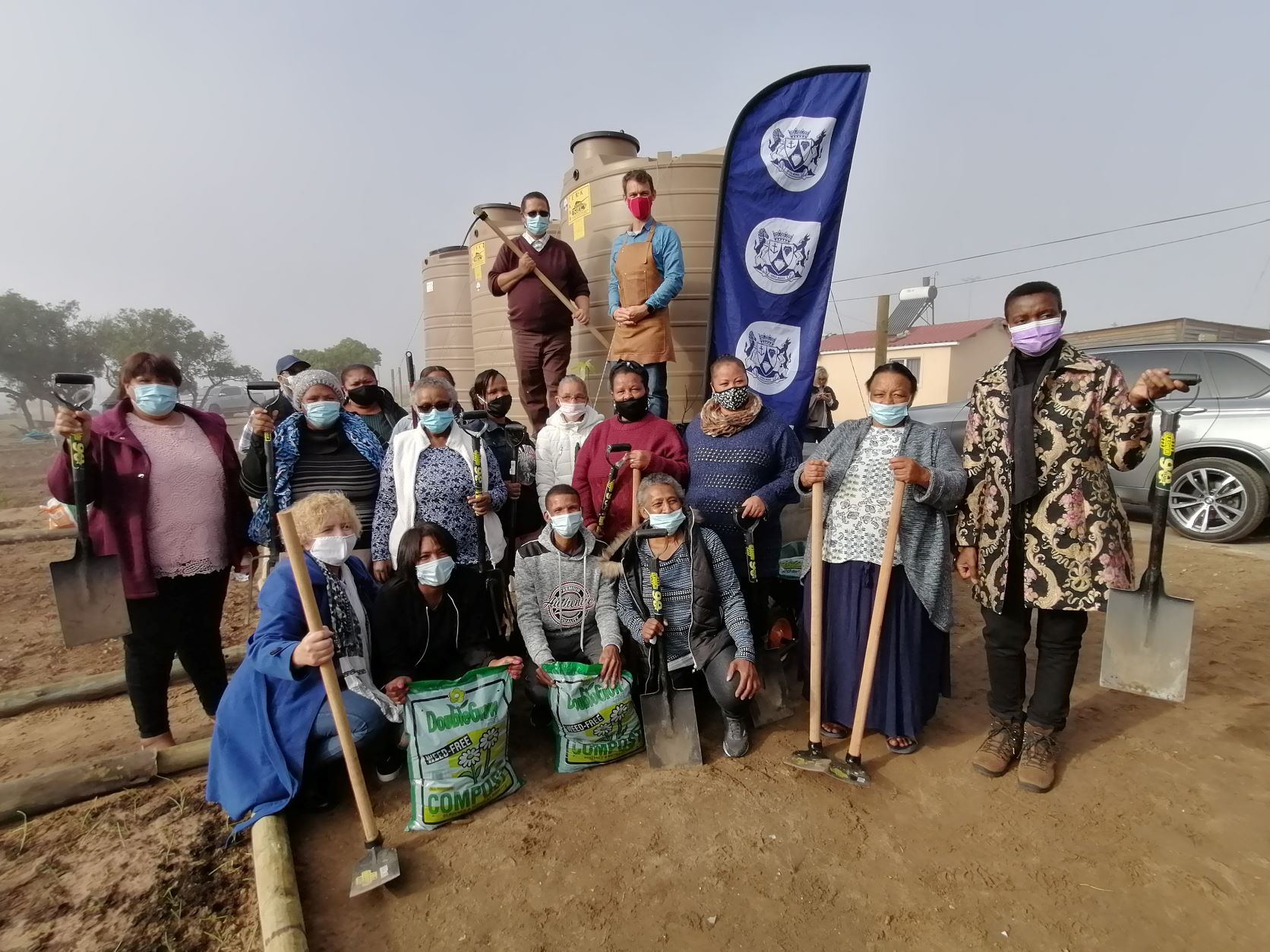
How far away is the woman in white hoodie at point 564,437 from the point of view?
12.6ft

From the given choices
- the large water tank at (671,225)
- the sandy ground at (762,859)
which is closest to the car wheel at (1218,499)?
the sandy ground at (762,859)

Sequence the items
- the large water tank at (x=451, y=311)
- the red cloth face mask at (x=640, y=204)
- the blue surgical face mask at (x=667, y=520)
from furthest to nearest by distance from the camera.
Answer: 1. the large water tank at (x=451, y=311)
2. the red cloth face mask at (x=640, y=204)
3. the blue surgical face mask at (x=667, y=520)

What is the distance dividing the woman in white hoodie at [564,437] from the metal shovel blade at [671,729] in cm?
136

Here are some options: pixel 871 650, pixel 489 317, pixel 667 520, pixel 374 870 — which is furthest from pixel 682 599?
pixel 489 317

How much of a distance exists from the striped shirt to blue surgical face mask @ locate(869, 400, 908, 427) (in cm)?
95

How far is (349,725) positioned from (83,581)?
1.30 meters

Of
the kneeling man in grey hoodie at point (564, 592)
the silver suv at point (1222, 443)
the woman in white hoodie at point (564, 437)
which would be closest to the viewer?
the kneeling man in grey hoodie at point (564, 592)

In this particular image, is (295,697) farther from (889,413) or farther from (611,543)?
(889,413)

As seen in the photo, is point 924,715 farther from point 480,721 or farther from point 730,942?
point 480,721

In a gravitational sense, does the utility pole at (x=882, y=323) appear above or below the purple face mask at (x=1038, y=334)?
above

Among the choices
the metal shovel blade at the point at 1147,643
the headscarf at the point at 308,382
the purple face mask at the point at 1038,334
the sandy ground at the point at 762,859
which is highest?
the purple face mask at the point at 1038,334

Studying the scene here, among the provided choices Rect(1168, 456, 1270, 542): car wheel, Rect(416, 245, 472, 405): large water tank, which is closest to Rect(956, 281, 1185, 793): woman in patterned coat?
Rect(1168, 456, 1270, 542): car wheel

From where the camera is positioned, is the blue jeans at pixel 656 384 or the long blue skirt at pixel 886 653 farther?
the blue jeans at pixel 656 384

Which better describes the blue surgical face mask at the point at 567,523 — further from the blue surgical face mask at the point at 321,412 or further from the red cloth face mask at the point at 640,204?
the red cloth face mask at the point at 640,204
